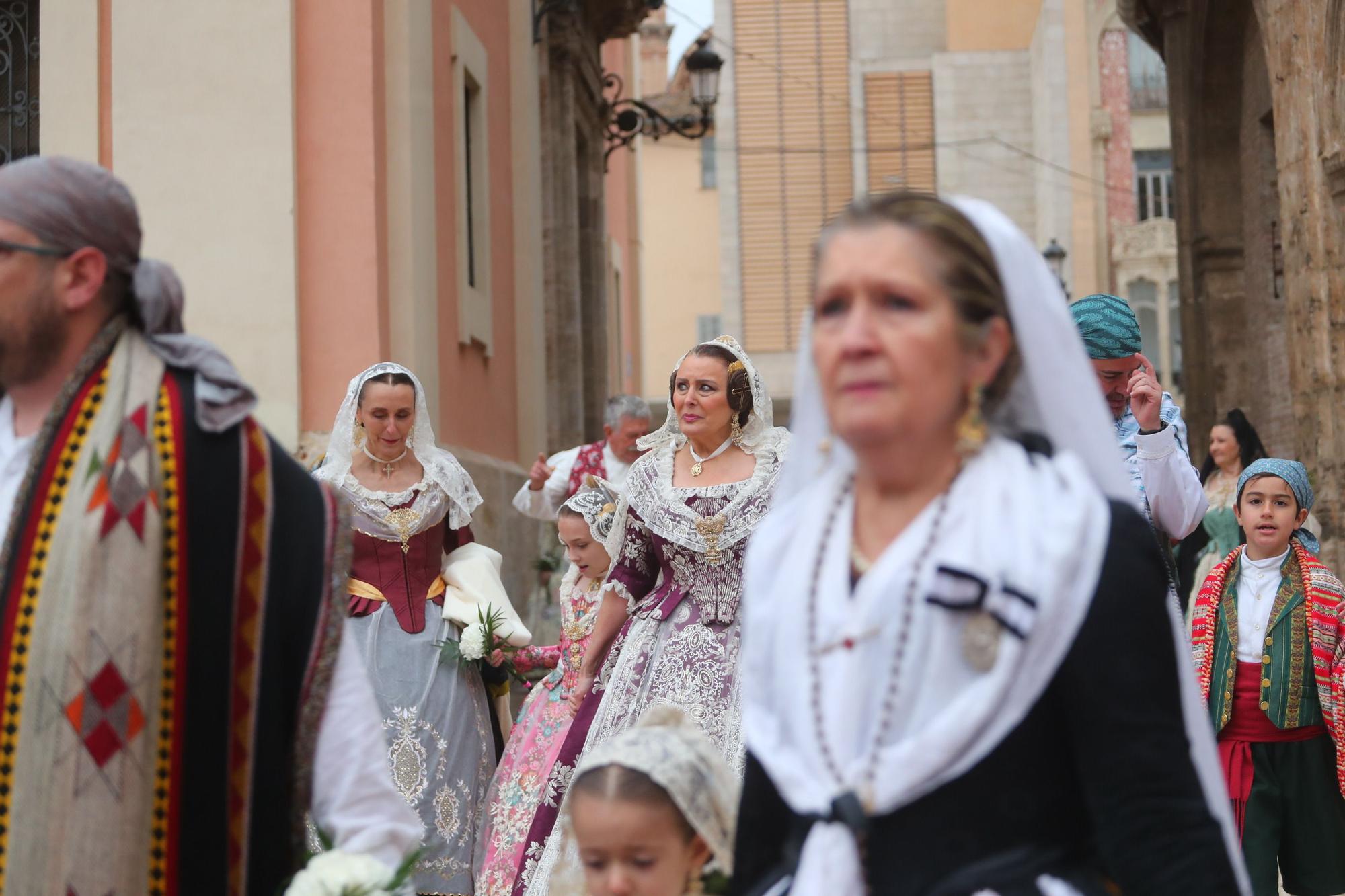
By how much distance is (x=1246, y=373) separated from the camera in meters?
16.1

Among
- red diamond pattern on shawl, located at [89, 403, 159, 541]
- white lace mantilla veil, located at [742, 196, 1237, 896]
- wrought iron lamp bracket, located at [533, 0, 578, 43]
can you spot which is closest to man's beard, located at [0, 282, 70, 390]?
red diamond pattern on shawl, located at [89, 403, 159, 541]

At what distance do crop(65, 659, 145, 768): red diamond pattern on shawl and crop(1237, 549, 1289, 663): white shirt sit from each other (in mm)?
5007

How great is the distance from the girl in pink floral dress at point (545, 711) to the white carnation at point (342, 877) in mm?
4087

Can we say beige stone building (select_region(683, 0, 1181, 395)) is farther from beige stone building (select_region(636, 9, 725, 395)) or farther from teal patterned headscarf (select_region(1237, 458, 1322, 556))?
teal patterned headscarf (select_region(1237, 458, 1322, 556))

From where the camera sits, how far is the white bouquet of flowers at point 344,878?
8.54ft

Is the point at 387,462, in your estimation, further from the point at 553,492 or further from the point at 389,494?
the point at 553,492

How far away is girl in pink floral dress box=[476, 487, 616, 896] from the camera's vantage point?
6930 millimetres

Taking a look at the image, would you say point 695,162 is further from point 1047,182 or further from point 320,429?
point 320,429

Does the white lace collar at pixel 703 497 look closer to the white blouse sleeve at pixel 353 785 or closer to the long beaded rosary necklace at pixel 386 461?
the long beaded rosary necklace at pixel 386 461

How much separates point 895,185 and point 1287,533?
31.4 m

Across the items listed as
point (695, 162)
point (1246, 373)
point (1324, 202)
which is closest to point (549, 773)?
point (1324, 202)

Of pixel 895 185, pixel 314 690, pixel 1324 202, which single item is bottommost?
pixel 314 690

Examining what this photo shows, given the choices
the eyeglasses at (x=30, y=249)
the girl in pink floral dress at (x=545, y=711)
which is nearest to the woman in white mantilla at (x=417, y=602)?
the girl in pink floral dress at (x=545, y=711)

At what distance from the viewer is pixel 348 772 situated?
2.77 m
